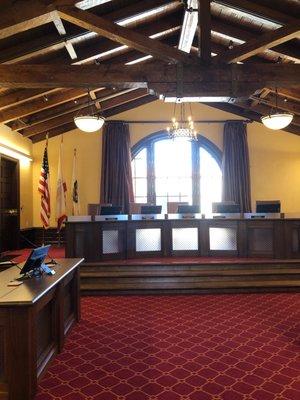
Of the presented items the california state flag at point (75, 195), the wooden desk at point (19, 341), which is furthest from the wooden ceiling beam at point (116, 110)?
the wooden desk at point (19, 341)

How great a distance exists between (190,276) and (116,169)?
13.7 feet

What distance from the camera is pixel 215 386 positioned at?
103 inches

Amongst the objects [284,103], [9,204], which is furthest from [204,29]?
[9,204]

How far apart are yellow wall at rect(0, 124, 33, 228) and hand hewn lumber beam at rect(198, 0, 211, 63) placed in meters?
4.60

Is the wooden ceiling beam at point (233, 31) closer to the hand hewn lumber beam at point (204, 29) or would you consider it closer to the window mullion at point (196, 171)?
the hand hewn lumber beam at point (204, 29)

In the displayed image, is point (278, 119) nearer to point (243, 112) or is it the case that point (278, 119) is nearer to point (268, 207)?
point (268, 207)

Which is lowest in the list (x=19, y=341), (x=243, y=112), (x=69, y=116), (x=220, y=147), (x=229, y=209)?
(x=19, y=341)

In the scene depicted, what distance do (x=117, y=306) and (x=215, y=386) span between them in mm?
2268

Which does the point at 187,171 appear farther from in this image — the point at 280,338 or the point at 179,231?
the point at 280,338

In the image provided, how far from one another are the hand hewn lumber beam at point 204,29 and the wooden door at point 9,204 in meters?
4.83

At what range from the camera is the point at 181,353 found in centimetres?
321

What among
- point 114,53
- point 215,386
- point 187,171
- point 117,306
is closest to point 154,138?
point 187,171

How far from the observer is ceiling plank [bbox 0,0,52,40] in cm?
379

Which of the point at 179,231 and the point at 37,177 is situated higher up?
the point at 37,177
